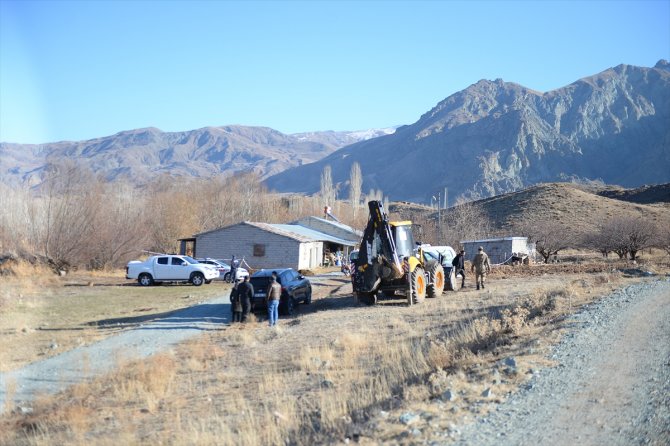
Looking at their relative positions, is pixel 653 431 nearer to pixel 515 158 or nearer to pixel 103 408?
pixel 103 408

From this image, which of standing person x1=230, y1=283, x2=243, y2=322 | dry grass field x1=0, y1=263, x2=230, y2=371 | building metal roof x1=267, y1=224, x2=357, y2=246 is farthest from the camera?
building metal roof x1=267, y1=224, x2=357, y2=246

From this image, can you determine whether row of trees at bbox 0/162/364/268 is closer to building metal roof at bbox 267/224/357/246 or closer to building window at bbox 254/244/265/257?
building window at bbox 254/244/265/257

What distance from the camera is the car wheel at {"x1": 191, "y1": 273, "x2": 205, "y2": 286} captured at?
3522 cm

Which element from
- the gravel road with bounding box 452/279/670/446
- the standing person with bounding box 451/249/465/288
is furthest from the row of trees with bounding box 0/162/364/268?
the gravel road with bounding box 452/279/670/446

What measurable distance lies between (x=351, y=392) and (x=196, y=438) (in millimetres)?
2922

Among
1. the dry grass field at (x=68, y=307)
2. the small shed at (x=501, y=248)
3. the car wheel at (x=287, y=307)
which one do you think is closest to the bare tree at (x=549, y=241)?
the small shed at (x=501, y=248)

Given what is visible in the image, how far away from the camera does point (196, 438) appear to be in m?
9.07

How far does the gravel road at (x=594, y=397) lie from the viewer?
7203 millimetres

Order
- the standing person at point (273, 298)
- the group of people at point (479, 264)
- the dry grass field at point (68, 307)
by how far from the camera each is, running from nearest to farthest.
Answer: the dry grass field at point (68, 307), the standing person at point (273, 298), the group of people at point (479, 264)

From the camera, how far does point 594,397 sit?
848cm

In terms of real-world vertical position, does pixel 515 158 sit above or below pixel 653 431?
above

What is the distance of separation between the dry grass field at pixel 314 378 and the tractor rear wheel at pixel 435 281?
7.90 ft

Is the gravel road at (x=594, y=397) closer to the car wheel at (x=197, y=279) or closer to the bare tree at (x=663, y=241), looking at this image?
the car wheel at (x=197, y=279)

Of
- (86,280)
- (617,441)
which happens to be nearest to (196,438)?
(617,441)
